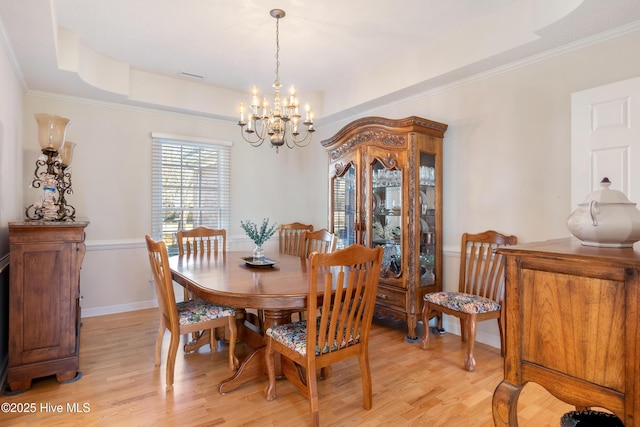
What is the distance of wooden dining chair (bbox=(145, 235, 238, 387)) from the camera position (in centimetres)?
221

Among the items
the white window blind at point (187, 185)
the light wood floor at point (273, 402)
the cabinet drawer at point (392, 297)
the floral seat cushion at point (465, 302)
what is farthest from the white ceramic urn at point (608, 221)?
the white window blind at point (187, 185)

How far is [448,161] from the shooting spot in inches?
138

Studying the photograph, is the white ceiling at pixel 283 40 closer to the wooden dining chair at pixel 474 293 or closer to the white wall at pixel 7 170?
the white wall at pixel 7 170

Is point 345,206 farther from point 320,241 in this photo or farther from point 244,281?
point 244,281

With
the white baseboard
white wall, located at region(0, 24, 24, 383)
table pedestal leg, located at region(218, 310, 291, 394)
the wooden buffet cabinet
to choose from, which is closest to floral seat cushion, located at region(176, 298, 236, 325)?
table pedestal leg, located at region(218, 310, 291, 394)

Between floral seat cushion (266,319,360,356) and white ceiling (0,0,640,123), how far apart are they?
2.39 metres

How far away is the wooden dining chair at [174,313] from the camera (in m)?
2.21

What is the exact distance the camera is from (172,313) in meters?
2.24

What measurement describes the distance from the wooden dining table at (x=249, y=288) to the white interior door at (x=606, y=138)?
213 cm

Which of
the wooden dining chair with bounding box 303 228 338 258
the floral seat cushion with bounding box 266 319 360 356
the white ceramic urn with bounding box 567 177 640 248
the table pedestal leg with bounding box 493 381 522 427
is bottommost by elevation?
the floral seat cushion with bounding box 266 319 360 356

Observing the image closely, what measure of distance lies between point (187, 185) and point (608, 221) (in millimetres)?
4371

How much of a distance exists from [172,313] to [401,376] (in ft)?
5.43

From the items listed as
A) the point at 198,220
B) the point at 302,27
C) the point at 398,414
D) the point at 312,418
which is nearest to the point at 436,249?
the point at 398,414

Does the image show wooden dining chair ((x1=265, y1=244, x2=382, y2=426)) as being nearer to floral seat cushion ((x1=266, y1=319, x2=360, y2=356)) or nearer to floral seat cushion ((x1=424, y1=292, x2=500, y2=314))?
floral seat cushion ((x1=266, y1=319, x2=360, y2=356))
